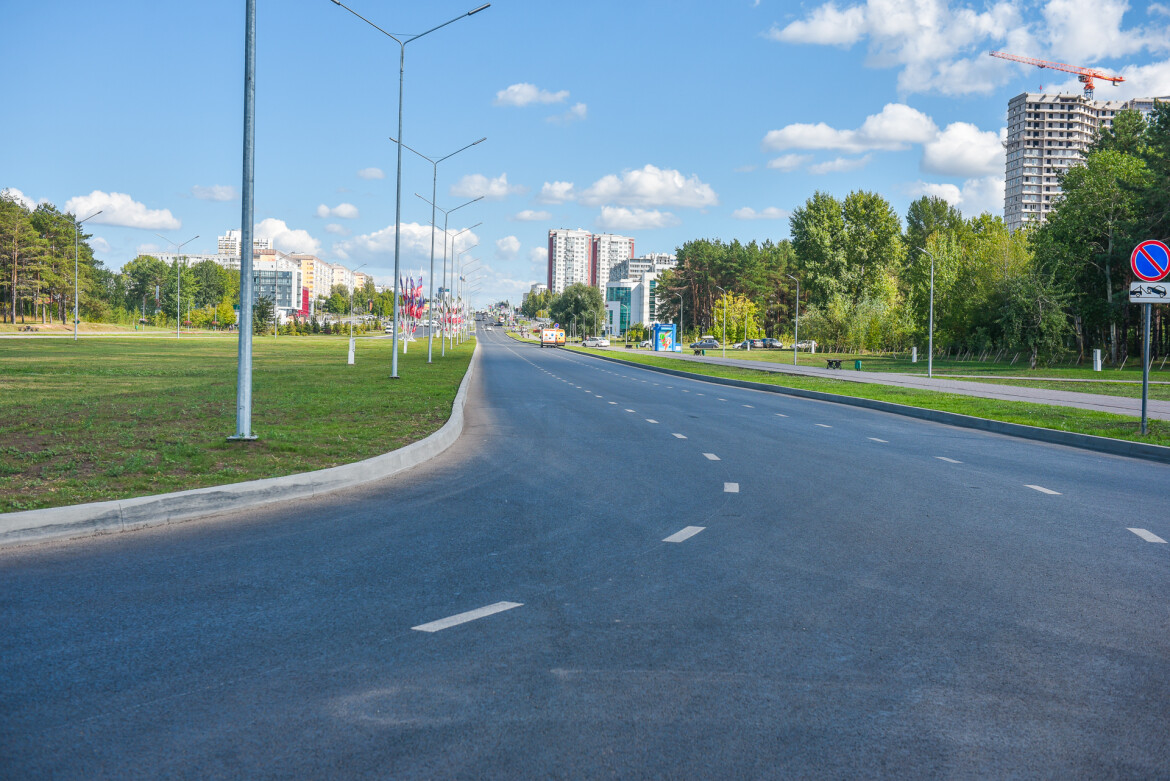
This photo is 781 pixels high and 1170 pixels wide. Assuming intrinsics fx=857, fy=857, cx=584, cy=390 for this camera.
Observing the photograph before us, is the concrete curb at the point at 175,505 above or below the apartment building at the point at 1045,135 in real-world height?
below

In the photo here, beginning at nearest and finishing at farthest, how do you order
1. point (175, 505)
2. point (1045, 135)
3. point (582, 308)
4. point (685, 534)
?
point (685, 534) < point (175, 505) < point (582, 308) < point (1045, 135)

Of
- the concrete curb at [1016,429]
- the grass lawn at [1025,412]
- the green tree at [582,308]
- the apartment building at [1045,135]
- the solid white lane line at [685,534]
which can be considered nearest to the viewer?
the solid white lane line at [685,534]

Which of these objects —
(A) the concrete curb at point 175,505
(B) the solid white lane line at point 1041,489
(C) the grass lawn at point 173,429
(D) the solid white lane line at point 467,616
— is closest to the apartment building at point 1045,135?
(C) the grass lawn at point 173,429

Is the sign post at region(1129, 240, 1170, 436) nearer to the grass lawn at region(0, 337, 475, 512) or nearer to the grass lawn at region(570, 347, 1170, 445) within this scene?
the grass lawn at region(570, 347, 1170, 445)

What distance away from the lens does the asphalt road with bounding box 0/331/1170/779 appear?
11.4 feet

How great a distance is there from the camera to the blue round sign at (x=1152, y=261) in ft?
52.7

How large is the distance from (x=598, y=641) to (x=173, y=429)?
1056 centimetres

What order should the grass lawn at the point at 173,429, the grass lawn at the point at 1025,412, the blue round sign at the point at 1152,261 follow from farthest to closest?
the grass lawn at the point at 1025,412 → the blue round sign at the point at 1152,261 → the grass lawn at the point at 173,429

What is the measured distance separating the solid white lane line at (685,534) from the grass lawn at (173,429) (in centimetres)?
459

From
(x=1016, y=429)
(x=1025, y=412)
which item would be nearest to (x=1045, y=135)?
(x=1025, y=412)

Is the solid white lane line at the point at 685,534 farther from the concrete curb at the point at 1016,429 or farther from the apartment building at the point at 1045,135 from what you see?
the apartment building at the point at 1045,135

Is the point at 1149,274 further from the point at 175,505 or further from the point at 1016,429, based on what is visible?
the point at 175,505

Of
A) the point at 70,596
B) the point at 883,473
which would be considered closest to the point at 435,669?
the point at 70,596

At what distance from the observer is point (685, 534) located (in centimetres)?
755
